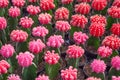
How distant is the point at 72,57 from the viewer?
173 centimetres

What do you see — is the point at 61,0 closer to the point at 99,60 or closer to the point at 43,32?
the point at 43,32

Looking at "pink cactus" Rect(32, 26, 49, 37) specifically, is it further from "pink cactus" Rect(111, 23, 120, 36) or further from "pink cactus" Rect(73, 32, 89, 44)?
"pink cactus" Rect(111, 23, 120, 36)

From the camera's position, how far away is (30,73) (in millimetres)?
1710

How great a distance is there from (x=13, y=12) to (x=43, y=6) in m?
0.20

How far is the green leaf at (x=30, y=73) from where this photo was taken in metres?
1.69

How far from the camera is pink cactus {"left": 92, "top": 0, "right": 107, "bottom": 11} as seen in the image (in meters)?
2.07

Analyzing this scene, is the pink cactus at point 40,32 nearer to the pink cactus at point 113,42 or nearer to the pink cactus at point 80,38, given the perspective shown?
the pink cactus at point 80,38

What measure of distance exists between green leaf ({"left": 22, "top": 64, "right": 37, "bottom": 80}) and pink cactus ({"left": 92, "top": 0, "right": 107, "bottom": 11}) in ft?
2.05

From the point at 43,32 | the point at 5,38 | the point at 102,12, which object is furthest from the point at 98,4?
the point at 5,38

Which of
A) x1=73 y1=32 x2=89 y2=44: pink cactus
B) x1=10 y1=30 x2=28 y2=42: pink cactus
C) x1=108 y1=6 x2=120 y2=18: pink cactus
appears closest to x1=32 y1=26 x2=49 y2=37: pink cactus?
x1=10 y1=30 x2=28 y2=42: pink cactus

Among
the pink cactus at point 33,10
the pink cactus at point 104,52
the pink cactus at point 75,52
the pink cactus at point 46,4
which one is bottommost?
the pink cactus at point 104,52

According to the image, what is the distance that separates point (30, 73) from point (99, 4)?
0.66 metres

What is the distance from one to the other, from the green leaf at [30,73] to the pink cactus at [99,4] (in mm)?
625

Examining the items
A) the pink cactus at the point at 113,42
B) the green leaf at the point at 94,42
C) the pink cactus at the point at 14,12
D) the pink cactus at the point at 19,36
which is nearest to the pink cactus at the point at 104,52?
the pink cactus at the point at 113,42
